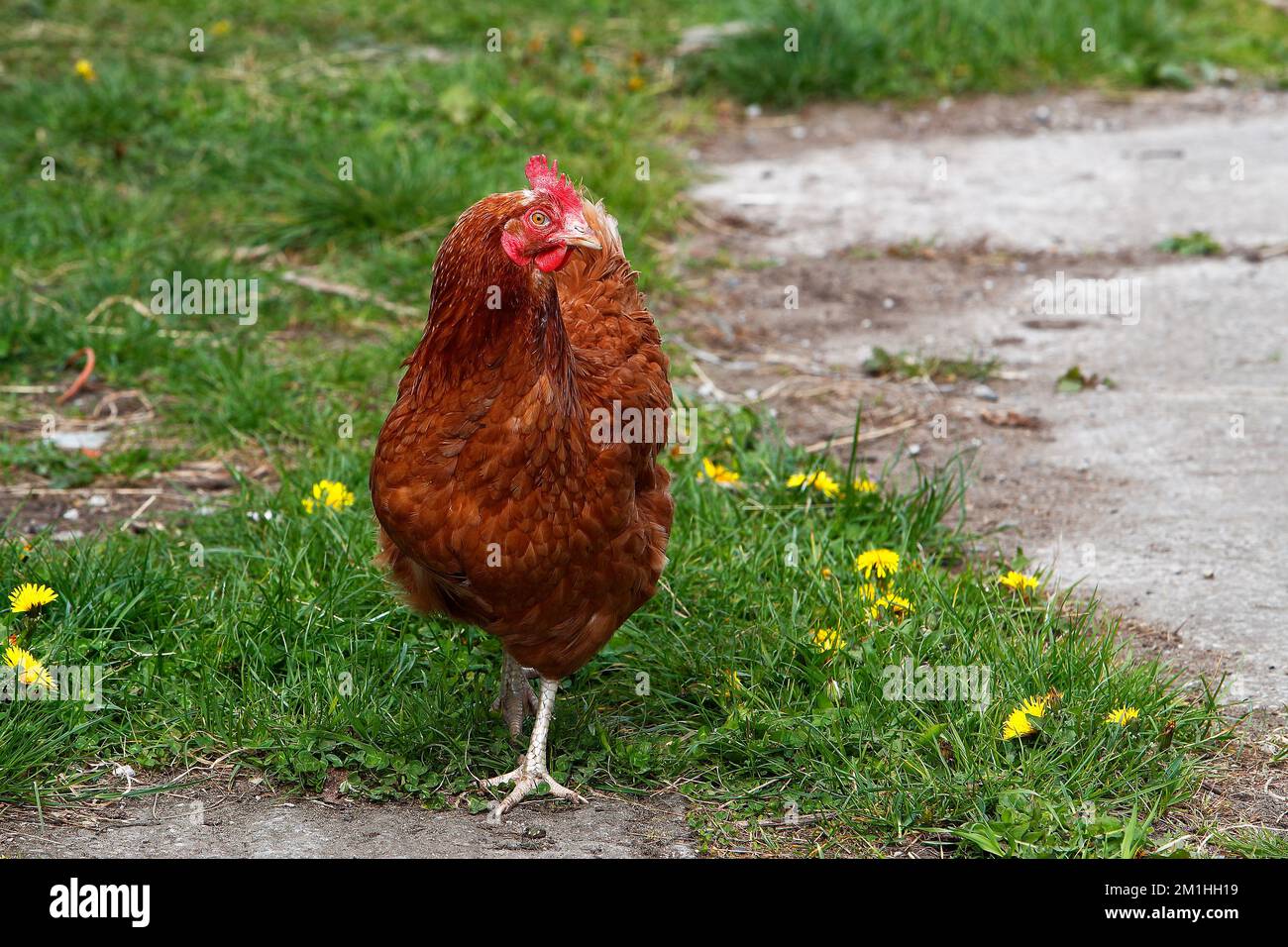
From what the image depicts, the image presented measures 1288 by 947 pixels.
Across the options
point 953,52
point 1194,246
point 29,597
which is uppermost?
point 953,52

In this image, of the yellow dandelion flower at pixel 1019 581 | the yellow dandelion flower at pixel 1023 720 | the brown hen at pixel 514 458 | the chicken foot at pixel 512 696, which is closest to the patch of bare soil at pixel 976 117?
the yellow dandelion flower at pixel 1019 581

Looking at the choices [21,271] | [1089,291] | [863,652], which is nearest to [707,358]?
[1089,291]

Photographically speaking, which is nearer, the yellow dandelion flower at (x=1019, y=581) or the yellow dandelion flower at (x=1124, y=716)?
the yellow dandelion flower at (x=1124, y=716)

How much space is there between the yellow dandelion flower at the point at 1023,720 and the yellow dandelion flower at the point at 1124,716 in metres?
0.16

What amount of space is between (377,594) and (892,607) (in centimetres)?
146

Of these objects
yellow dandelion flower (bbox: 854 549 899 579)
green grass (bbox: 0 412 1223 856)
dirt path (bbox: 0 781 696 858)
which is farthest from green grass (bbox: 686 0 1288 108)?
dirt path (bbox: 0 781 696 858)

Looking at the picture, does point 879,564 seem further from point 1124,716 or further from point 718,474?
point 1124,716

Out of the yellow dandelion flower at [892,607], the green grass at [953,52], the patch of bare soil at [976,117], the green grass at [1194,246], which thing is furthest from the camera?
the green grass at [953,52]

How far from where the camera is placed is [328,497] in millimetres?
4410

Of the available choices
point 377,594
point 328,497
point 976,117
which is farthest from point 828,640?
point 976,117

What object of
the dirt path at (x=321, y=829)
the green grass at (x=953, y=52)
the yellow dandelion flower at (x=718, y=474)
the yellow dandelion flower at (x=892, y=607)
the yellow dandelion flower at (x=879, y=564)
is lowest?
the dirt path at (x=321, y=829)

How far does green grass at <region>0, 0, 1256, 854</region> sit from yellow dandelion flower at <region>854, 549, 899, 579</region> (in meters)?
0.07

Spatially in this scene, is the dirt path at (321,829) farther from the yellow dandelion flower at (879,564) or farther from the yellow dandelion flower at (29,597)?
the yellow dandelion flower at (879,564)

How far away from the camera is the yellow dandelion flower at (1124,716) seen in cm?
344
